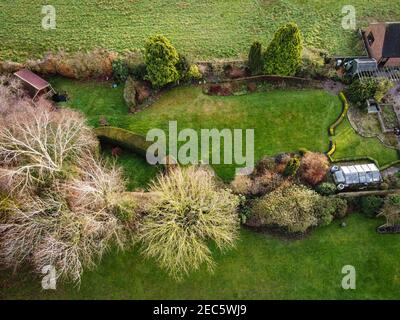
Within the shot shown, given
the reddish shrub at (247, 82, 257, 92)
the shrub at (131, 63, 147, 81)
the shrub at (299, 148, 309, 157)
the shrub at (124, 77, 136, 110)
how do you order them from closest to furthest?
1. the shrub at (299, 148, 309, 157)
2. the shrub at (124, 77, 136, 110)
3. the shrub at (131, 63, 147, 81)
4. the reddish shrub at (247, 82, 257, 92)

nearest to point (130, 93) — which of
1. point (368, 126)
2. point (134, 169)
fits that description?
point (134, 169)

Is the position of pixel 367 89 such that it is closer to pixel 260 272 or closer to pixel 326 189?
pixel 326 189

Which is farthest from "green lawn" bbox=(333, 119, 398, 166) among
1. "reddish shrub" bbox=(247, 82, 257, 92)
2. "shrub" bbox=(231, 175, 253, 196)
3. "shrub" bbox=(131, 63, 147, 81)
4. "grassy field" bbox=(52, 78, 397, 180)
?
"shrub" bbox=(131, 63, 147, 81)

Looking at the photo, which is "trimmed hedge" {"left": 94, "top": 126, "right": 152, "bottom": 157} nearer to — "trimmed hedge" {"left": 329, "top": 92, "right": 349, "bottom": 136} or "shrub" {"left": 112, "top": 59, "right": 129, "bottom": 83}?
"shrub" {"left": 112, "top": 59, "right": 129, "bottom": 83}

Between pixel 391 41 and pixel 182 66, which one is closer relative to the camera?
pixel 182 66

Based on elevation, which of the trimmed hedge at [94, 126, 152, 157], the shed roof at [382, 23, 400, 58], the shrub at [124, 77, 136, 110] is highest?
the shed roof at [382, 23, 400, 58]
